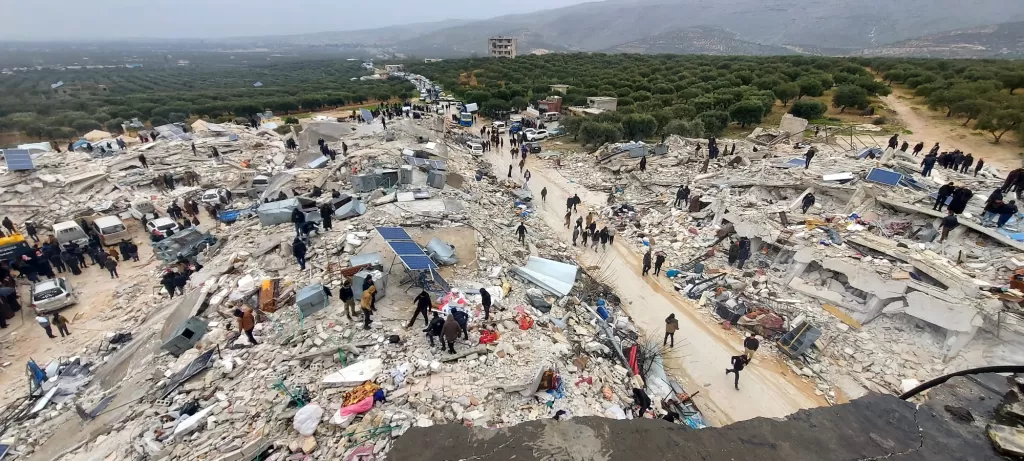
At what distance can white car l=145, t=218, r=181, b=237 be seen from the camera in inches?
655

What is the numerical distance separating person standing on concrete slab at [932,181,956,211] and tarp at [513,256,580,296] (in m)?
11.2

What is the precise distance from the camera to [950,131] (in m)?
26.4

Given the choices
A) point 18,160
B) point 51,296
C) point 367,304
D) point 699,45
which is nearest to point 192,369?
point 367,304

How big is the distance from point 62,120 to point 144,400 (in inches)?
1710

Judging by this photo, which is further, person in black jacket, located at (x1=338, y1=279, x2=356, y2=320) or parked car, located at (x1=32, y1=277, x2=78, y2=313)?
parked car, located at (x1=32, y1=277, x2=78, y2=313)

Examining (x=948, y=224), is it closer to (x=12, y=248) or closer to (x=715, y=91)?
(x=715, y=91)

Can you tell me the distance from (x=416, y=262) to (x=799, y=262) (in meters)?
11.0

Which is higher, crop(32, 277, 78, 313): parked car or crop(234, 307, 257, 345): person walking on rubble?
crop(234, 307, 257, 345): person walking on rubble

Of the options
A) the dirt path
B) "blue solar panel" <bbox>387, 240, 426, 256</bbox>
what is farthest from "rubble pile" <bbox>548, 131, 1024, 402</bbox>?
"blue solar panel" <bbox>387, 240, 426, 256</bbox>

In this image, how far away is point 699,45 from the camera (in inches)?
5842

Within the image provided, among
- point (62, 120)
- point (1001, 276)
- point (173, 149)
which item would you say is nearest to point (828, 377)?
point (1001, 276)

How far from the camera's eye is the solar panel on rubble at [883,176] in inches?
577

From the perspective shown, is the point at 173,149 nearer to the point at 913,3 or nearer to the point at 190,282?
the point at 190,282

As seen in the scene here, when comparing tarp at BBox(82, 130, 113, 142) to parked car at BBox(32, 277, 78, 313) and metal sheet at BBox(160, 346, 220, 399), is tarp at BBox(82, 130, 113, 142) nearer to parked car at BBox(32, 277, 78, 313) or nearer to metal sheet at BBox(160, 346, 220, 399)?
parked car at BBox(32, 277, 78, 313)
